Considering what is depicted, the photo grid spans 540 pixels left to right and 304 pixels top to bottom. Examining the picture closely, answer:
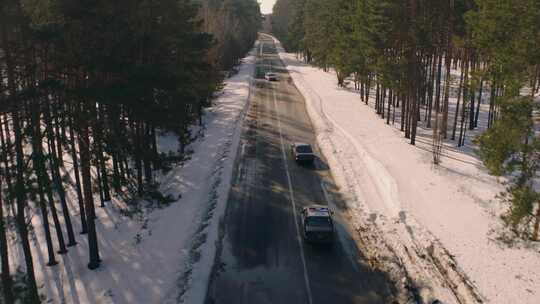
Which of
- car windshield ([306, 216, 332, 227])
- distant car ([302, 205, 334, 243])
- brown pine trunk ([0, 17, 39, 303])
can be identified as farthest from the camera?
car windshield ([306, 216, 332, 227])

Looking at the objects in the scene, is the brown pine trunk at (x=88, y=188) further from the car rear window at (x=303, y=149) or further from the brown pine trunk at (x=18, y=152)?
the car rear window at (x=303, y=149)

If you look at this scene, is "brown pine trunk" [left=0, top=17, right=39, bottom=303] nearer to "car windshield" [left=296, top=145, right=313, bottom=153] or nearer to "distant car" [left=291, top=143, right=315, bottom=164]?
"distant car" [left=291, top=143, right=315, bottom=164]

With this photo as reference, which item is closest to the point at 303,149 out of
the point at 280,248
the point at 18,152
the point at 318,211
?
the point at 318,211

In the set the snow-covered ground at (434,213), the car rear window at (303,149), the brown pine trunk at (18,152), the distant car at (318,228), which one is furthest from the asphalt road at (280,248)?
the brown pine trunk at (18,152)

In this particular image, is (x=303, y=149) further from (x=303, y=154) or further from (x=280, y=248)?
(x=280, y=248)

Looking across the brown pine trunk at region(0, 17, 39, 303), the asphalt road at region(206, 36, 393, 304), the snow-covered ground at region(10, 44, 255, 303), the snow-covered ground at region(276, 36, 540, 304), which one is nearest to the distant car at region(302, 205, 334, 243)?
the asphalt road at region(206, 36, 393, 304)

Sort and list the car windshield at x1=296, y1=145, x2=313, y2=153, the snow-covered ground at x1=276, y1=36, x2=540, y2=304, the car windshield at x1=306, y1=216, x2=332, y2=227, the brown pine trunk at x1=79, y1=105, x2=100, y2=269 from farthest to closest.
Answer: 1. the car windshield at x1=296, y1=145, x2=313, y2=153
2. the car windshield at x1=306, y1=216, x2=332, y2=227
3. the brown pine trunk at x1=79, y1=105, x2=100, y2=269
4. the snow-covered ground at x1=276, y1=36, x2=540, y2=304
